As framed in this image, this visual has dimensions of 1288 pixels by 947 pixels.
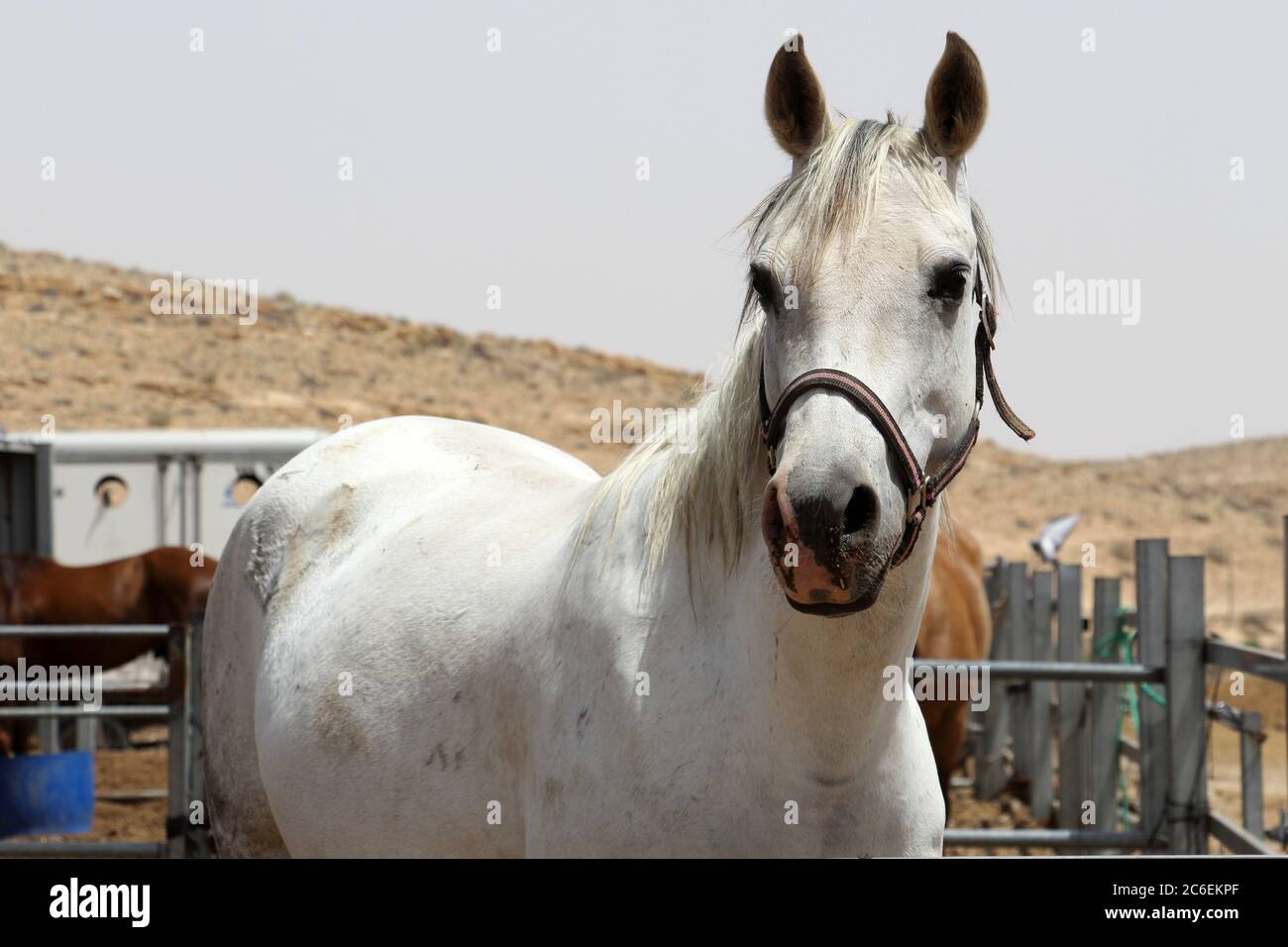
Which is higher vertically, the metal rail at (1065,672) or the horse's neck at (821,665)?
the horse's neck at (821,665)

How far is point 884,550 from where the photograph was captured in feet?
6.38

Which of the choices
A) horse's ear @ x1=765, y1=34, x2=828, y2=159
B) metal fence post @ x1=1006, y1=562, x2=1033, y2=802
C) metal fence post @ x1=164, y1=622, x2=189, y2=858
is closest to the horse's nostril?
horse's ear @ x1=765, y1=34, x2=828, y2=159

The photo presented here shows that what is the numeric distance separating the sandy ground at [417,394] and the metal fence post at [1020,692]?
14.7 m

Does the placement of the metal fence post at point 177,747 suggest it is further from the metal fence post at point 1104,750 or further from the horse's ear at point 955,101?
the metal fence post at point 1104,750

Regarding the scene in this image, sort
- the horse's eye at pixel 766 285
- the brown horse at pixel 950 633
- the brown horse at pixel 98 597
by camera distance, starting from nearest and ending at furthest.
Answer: the horse's eye at pixel 766 285
the brown horse at pixel 950 633
the brown horse at pixel 98 597

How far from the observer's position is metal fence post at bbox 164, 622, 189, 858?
526 centimetres

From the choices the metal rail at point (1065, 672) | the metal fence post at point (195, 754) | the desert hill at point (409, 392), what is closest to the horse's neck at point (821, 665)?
the metal rail at point (1065, 672)

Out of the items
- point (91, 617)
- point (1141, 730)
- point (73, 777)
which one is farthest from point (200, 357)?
point (1141, 730)

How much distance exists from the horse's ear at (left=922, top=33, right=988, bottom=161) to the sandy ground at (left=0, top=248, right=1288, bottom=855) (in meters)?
21.8

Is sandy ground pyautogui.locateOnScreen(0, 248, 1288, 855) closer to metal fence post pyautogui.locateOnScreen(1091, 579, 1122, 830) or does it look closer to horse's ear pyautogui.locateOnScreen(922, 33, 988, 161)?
metal fence post pyautogui.locateOnScreen(1091, 579, 1122, 830)

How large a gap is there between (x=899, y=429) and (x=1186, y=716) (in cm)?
328

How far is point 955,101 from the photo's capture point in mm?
2316

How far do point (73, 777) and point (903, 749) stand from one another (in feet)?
15.3

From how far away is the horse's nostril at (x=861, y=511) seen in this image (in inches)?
75.2
